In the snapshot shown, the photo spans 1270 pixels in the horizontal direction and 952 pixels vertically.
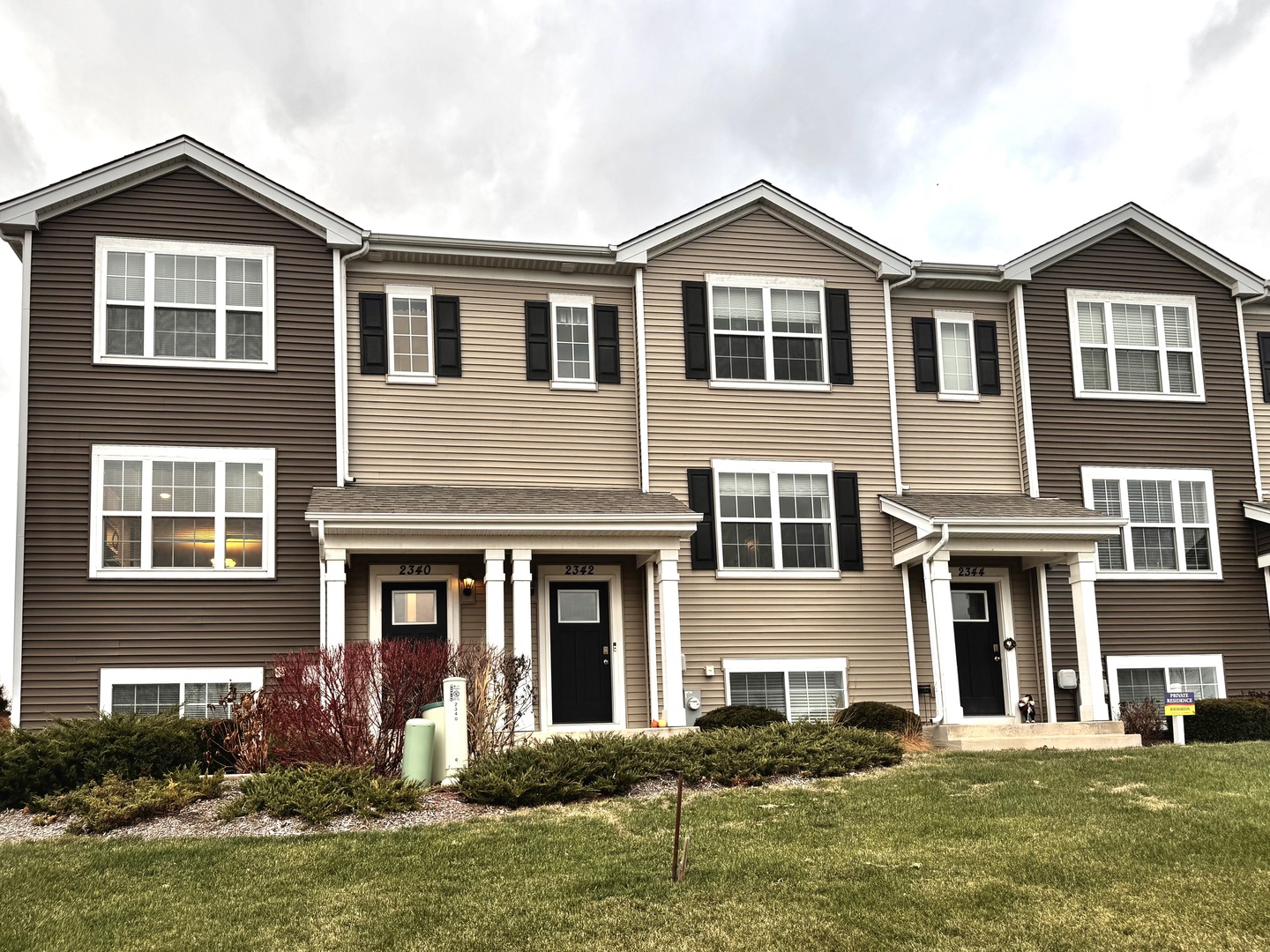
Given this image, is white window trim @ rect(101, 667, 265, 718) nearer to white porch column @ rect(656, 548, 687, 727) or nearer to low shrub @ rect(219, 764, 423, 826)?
low shrub @ rect(219, 764, 423, 826)

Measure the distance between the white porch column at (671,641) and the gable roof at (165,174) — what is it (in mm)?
6226

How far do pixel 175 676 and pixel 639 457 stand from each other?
6945 mm

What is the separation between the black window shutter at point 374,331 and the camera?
17.2 meters

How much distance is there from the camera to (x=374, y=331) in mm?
17312

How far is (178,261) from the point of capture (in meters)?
16.7

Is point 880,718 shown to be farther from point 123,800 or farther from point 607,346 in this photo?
point 123,800

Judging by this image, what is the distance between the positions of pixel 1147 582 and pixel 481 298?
1096cm

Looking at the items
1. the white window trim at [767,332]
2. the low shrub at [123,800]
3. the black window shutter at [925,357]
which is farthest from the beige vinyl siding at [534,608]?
the black window shutter at [925,357]

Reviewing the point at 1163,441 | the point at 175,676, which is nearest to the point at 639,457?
the point at 175,676

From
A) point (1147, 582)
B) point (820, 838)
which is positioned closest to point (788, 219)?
point (1147, 582)

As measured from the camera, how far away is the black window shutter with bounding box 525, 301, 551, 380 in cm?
1780

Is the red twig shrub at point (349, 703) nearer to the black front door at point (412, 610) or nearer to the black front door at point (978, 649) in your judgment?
A: the black front door at point (412, 610)

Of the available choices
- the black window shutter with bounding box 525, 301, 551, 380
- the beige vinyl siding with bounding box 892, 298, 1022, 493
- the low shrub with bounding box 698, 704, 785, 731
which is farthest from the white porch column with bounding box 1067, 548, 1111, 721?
the black window shutter with bounding box 525, 301, 551, 380

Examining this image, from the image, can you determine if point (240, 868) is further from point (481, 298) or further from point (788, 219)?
point (788, 219)
